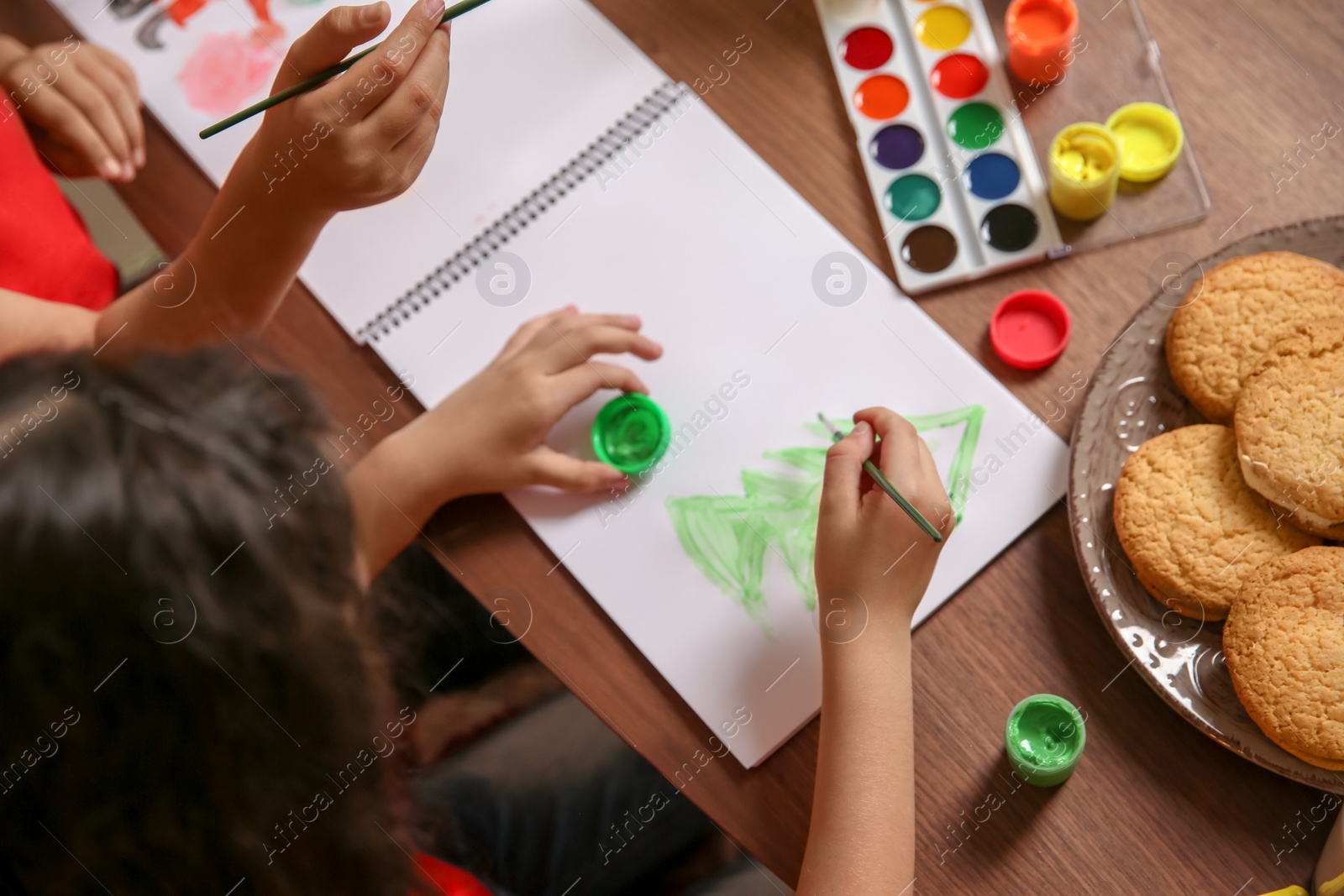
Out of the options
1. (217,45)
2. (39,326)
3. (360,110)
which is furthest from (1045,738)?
(217,45)

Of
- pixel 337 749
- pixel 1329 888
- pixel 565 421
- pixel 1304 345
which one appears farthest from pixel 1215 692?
pixel 337 749

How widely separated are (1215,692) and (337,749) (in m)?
0.69

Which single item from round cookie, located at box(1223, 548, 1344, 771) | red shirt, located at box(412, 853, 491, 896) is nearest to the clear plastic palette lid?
round cookie, located at box(1223, 548, 1344, 771)

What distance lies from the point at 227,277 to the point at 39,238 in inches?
10.0

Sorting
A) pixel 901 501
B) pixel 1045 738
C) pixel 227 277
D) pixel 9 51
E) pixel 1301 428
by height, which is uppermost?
pixel 9 51

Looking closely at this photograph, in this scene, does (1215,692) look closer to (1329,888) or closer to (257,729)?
(1329,888)

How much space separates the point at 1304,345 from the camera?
0.70 m

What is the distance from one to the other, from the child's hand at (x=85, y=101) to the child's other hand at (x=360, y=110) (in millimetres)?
294

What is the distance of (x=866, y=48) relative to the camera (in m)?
0.91

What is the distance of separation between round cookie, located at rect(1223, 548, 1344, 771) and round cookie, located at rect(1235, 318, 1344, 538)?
1.5 inches

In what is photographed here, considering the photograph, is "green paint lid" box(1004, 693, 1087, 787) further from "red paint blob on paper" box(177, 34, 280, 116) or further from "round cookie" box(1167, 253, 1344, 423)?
"red paint blob on paper" box(177, 34, 280, 116)

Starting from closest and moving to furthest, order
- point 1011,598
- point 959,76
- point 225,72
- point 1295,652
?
point 1295,652 → point 1011,598 → point 959,76 → point 225,72

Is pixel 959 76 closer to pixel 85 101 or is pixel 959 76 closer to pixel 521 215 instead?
pixel 521 215

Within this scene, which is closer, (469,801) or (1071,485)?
(1071,485)
